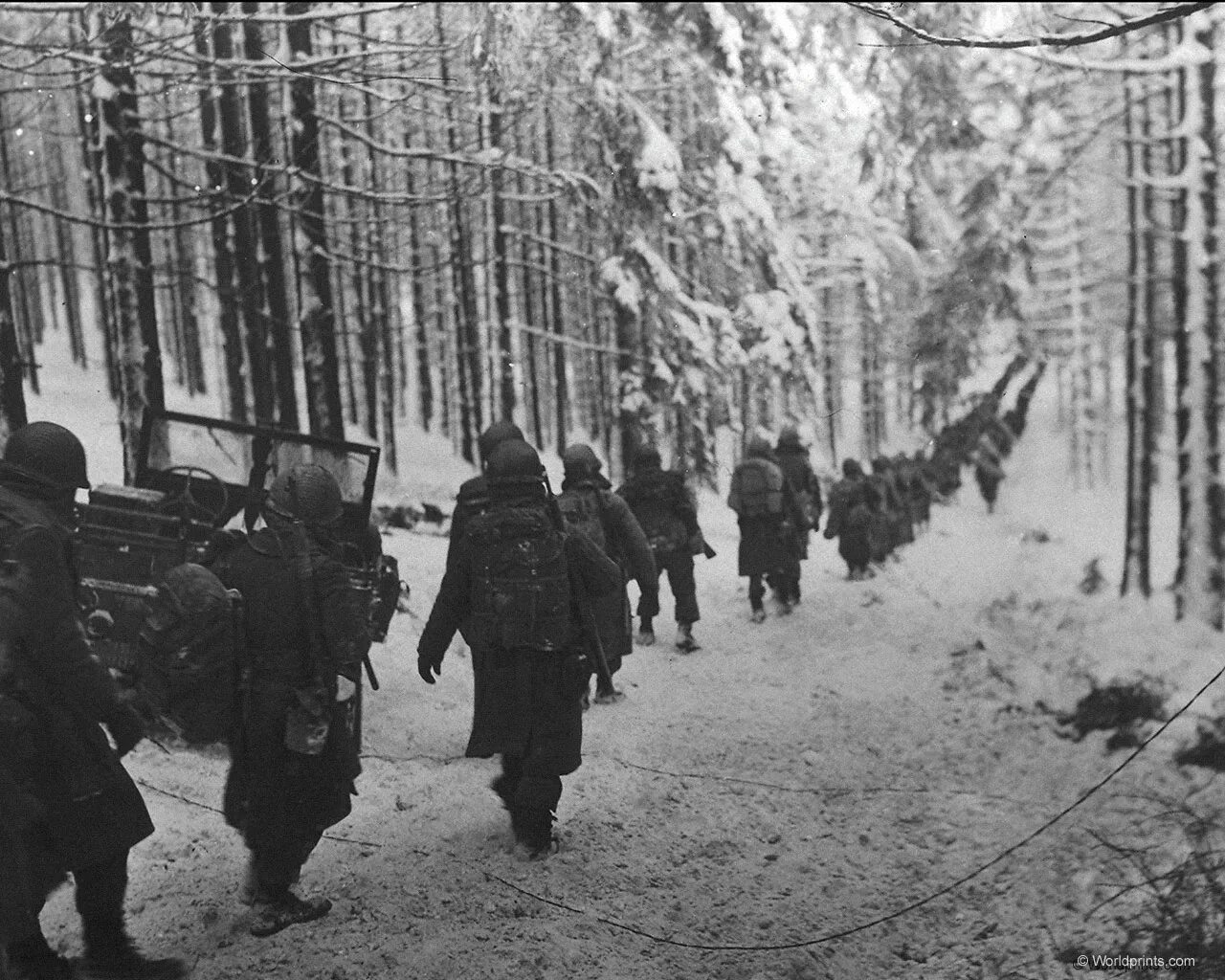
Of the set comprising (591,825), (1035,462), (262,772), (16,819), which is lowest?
(1035,462)

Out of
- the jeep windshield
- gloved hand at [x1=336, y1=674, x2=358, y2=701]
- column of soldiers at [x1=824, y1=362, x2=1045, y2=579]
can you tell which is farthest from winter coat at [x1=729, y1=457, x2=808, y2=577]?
gloved hand at [x1=336, y1=674, x2=358, y2=701]

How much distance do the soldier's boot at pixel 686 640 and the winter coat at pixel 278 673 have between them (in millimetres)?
6341

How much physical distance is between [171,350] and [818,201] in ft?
90.2

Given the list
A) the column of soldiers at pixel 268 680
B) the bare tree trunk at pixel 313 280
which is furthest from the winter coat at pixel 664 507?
the column of soldiers at pixel 268 680

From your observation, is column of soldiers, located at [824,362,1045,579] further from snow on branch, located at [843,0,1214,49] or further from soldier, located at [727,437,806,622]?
snow on branch, located at [843,0,1214,49]

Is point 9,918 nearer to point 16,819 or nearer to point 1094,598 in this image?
point 16,819

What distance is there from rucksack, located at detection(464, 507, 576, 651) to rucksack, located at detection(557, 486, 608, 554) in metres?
2.58

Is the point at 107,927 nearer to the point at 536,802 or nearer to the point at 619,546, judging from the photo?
the point at 536,802

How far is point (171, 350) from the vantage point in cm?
4150

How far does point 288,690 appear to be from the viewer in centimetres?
427

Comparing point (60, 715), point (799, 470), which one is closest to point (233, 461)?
point (60, 715)

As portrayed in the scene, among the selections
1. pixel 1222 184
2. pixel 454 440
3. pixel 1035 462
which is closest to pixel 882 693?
pixel 1222 184

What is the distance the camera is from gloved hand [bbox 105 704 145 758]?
3.57m

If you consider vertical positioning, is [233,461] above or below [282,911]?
above
